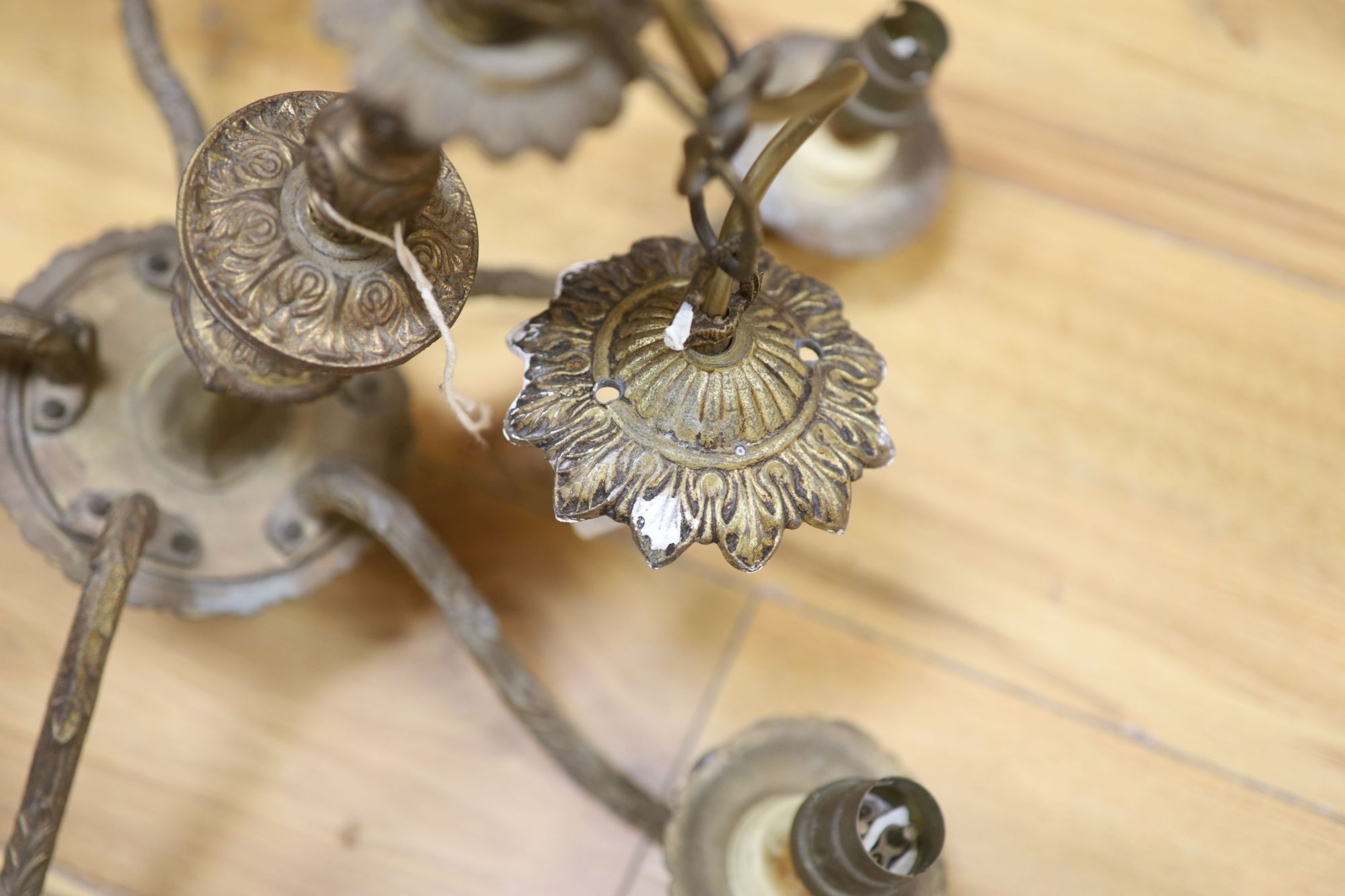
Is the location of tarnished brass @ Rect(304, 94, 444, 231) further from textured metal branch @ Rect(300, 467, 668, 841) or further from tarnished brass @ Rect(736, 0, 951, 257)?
tarnished brass @ Rect(736, 0, 951, 257)

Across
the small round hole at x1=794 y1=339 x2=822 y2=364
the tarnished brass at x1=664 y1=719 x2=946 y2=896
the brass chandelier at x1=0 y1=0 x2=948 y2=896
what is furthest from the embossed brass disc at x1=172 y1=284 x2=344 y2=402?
the tarnished brass at x1=664 y1=719 x2=946 y2=896

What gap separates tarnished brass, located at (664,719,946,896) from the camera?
53 centimetres

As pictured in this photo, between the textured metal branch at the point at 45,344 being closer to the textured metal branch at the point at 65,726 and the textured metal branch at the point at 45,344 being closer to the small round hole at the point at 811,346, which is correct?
the textured metal branch at the point at 65,726

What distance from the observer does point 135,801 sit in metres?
0.69

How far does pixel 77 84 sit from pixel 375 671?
52 centimetres

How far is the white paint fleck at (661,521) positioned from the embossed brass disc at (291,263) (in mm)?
124

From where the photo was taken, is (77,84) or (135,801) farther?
(77,84)

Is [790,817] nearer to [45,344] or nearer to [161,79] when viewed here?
[45,344]

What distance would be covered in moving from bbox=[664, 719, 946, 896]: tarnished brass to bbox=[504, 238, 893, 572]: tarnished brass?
18 cm

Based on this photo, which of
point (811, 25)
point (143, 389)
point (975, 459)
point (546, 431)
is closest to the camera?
point (546, 431)

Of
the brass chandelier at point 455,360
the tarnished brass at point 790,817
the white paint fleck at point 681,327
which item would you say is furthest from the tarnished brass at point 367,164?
the tarnished brass at point 790,817

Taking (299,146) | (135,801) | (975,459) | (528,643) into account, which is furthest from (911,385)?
(135,801)

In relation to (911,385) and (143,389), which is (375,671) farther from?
(911,385)

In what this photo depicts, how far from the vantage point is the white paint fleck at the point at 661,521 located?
433 millimetres
